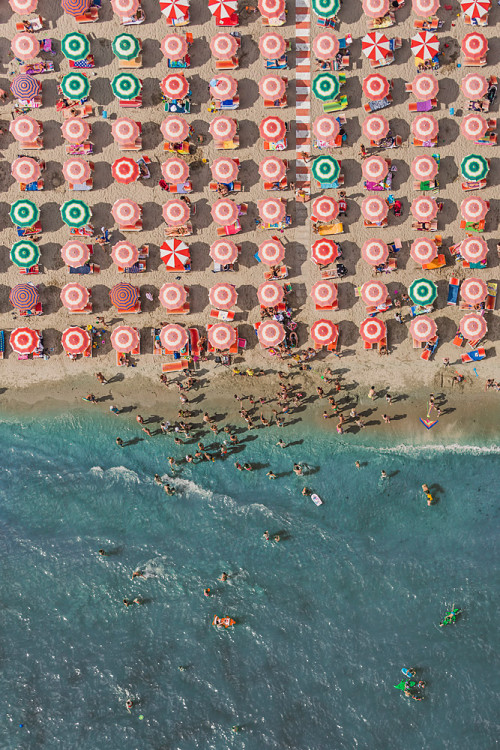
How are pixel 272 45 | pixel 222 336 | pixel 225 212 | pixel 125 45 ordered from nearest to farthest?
pixel 272 45 < pixel 125 45 < pixel 225 212 < pixel 222 336

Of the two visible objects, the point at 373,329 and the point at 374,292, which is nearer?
the point at 374,292

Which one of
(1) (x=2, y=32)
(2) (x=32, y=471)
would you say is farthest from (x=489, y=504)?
(1) (x=2, y=32)

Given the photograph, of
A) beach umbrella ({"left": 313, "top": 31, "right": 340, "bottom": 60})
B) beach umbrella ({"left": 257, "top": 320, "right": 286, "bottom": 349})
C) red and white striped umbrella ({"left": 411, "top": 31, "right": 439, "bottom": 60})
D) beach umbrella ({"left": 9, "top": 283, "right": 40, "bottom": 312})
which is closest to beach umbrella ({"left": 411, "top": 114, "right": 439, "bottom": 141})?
red and white striped umbrella ({"left": 411, "top": 31, "right": 439, "bottom": 60})

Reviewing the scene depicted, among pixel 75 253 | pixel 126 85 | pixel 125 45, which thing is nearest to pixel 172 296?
pixel 75 253

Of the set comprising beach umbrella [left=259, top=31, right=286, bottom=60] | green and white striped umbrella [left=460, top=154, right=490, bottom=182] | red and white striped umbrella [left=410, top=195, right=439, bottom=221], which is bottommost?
red and white striped umbrella [left=410, top=195, right=439, bottom=221]

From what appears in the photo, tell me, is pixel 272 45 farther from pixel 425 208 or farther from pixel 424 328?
pixel 424 328

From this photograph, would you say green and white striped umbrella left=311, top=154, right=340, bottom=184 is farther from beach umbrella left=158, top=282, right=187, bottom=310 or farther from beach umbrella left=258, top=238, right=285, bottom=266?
beach umbrella left=158, top=282, right=187, bottom=310
